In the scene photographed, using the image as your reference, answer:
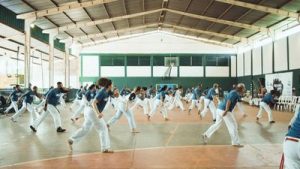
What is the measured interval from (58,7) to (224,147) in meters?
21.0

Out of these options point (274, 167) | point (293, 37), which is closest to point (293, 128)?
point (274, 167)

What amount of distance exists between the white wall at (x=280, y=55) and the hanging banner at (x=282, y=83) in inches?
32.3

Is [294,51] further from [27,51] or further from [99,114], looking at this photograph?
[99,114]

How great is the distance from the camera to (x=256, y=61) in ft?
141

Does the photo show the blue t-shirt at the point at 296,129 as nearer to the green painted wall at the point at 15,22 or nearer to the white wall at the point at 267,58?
the green painted wall at the point at 15,22

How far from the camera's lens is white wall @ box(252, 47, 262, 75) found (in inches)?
1642

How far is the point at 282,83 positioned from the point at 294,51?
352cm

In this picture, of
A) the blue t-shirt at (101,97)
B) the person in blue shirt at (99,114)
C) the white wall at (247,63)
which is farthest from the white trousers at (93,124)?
the white wall at (247,63)

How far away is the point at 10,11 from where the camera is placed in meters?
25.7

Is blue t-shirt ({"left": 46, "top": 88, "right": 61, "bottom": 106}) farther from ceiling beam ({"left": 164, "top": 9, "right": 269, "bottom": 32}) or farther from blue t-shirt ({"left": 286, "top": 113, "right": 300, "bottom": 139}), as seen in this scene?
ceiling beam ({"left": 164, "top": 9, "right": 269, "bottom": 32})

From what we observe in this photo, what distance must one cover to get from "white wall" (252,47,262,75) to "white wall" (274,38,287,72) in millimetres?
5056

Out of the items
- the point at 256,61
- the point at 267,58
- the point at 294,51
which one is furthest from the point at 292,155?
the point at 256,61

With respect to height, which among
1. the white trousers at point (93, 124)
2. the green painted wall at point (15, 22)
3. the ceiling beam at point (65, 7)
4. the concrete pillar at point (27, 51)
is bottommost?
the white trousers at point (93, 124)

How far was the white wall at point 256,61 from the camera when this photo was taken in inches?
1642
